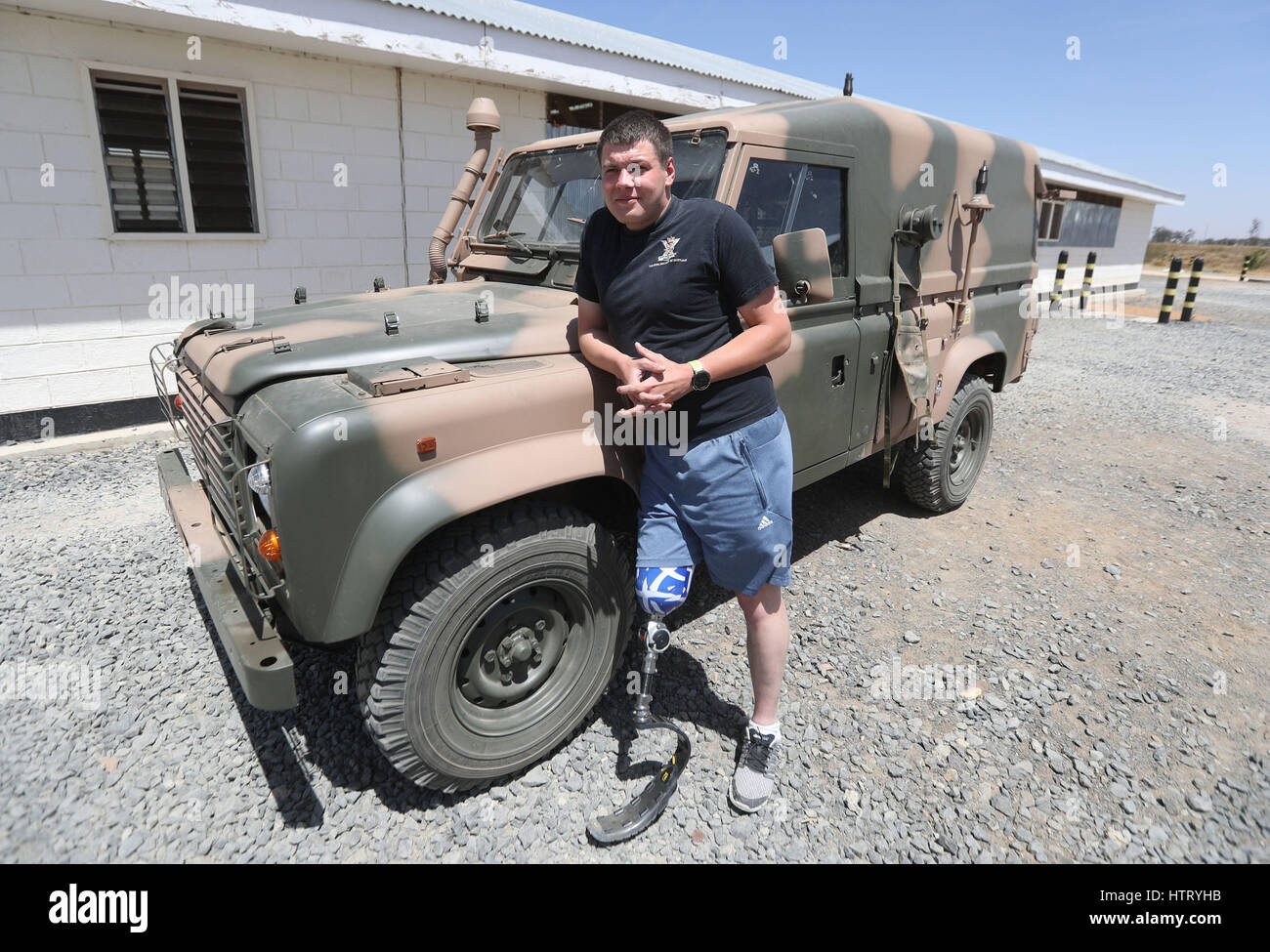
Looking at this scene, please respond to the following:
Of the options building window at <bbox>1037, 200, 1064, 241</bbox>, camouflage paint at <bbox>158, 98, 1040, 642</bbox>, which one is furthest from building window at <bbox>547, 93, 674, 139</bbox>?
building window at <bbox>1037, 200, 1064, 241</bbox>

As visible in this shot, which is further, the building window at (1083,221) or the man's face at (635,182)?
the building window at (1083,221)

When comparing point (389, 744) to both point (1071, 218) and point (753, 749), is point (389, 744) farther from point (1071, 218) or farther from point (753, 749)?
point (1071, 218)

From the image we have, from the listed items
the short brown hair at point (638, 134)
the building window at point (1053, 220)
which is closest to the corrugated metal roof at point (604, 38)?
the short brown hair at point (638, 134)

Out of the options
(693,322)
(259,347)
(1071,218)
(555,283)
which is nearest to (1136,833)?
(693,322)

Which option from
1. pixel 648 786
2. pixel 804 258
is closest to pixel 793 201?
pixel 804 258

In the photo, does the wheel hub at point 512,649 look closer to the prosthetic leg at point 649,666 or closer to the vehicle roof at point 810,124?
the prosthetic leg at point 649,666

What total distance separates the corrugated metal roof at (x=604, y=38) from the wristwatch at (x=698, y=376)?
547 centimetres

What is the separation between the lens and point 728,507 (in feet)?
7.64

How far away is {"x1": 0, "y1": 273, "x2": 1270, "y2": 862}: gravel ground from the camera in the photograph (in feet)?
7.72

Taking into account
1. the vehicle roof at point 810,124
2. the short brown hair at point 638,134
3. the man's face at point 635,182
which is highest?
the vehicle roof at point 810,124

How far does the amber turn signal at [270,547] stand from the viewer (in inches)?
79.7

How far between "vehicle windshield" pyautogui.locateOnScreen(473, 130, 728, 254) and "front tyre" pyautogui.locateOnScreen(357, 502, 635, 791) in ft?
4.78

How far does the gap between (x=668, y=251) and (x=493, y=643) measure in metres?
1.39
